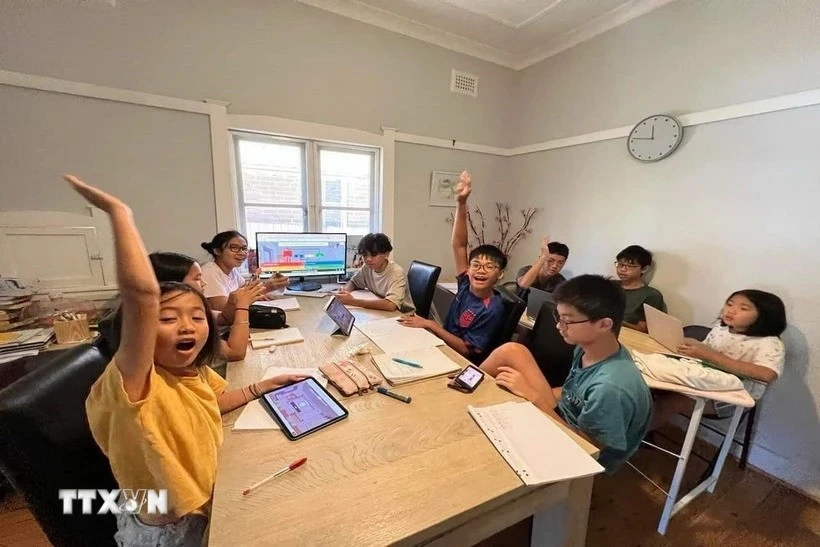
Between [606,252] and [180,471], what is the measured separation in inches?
121

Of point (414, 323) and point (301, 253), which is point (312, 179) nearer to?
point (301, 253)

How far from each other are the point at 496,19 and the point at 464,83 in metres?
0.57

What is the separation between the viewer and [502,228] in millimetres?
3662

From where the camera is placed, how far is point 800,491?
1729mm

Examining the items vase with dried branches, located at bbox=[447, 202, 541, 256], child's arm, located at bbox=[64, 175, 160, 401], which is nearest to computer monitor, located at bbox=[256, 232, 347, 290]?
vase with dried branches, located at bbox=[447, 202, 541, 256]

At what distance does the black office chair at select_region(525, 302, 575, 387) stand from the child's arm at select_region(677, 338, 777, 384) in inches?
27.5

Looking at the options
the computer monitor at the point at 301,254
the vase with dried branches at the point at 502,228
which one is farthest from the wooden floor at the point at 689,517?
the vase with dried branches at the point at 502,228

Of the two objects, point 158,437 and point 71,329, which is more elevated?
point 158,437

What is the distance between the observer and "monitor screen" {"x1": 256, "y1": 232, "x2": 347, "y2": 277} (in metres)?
2.44

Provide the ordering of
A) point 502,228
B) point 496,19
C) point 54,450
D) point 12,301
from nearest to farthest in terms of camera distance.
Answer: point 54,450, point 12,301, point 496,19, point 502,228

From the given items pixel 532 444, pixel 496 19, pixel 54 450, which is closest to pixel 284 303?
pixel 54 450

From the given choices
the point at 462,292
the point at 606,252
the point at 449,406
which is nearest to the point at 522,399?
the point at 449,406

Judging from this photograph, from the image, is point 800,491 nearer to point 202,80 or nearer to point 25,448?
point 25,448

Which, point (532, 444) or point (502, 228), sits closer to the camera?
point (532, 444)
